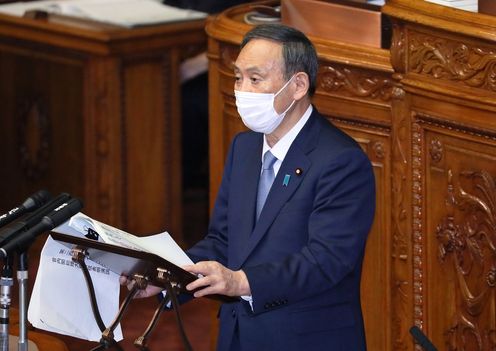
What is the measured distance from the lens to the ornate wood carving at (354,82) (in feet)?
15.4

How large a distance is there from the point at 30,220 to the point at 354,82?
1.59 meters

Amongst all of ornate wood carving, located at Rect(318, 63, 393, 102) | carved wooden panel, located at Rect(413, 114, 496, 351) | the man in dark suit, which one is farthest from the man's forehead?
ornate wood carving, located at Rect(318, 63, 393, 102)

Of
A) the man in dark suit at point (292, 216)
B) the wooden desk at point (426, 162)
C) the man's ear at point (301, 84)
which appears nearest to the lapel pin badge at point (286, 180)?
the man in dark suit at point (292, 216)

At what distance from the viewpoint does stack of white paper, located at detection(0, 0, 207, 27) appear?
7.40 meters

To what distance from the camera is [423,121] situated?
445 centimetres

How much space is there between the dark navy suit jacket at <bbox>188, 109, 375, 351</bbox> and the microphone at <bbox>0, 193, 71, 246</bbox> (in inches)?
18.5

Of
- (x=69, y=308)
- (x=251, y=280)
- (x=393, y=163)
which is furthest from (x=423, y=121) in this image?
(x=69, y=308)

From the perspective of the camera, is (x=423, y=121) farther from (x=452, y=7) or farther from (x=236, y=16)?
(x=236, y=16)

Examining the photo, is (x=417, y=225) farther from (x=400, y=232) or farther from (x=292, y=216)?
(x=292, y=216)

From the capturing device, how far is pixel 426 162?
4465mm

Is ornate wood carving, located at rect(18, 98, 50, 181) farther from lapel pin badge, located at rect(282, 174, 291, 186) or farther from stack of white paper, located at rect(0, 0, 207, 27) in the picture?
lapel pin badge, located at rect(282, 174, 291, 186)

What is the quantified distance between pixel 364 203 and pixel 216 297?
480 millimetres

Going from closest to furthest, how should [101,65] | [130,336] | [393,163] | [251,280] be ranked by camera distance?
[251,280]
[393,163]
[130,336]
[101,65]

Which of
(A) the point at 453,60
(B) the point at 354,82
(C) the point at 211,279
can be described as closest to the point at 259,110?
(C) the point at 211,279
